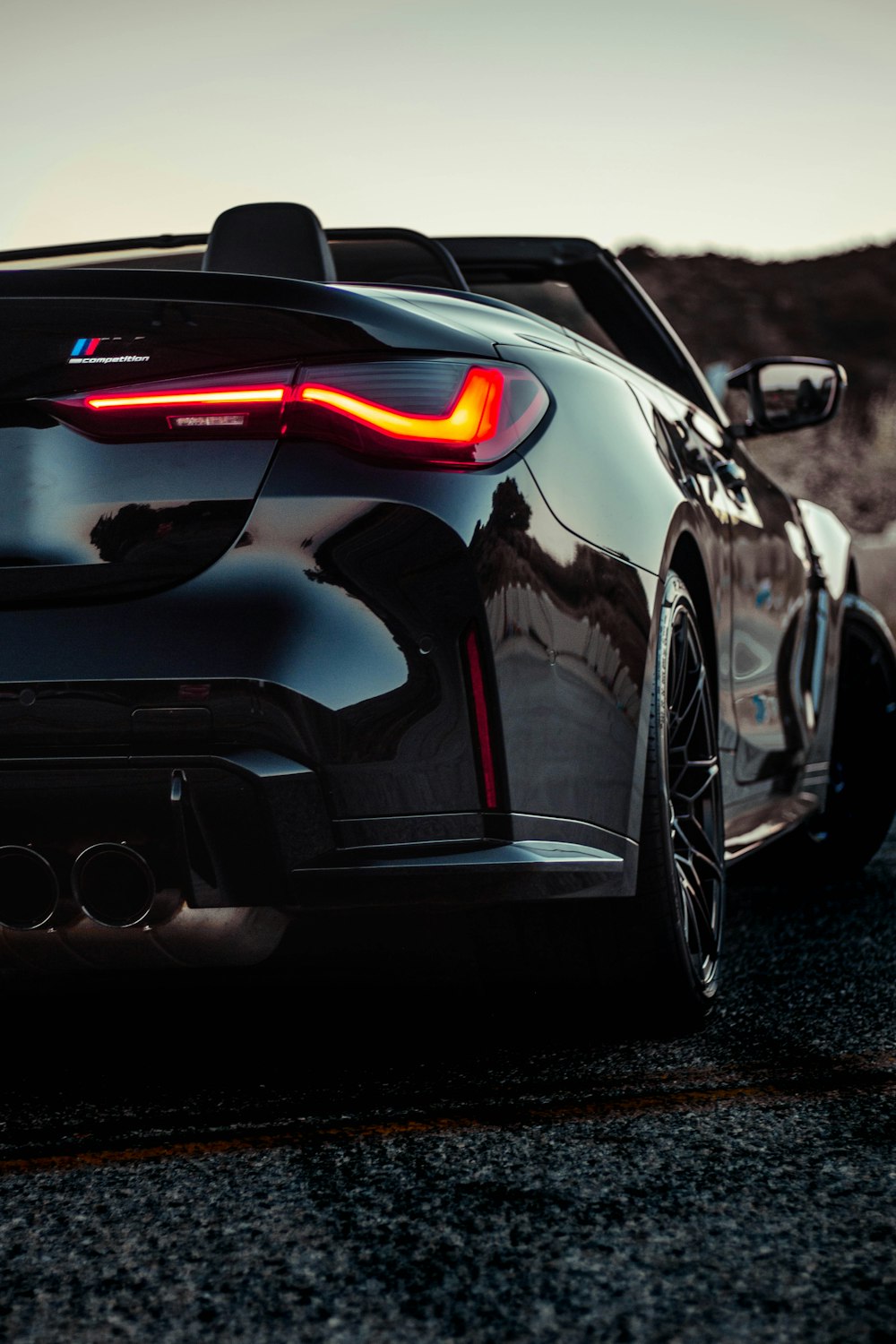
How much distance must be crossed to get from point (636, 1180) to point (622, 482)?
1.18 meters

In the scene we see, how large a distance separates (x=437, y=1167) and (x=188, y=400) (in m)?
1.11

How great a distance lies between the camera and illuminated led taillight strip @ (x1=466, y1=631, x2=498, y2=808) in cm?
239

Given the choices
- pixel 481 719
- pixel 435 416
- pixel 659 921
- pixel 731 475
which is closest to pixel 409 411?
pixel 435 416

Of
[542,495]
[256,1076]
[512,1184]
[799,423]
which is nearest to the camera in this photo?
[512,1184]

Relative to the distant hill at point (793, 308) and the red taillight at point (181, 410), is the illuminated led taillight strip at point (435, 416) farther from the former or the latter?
the distant hill at point (793, 308)

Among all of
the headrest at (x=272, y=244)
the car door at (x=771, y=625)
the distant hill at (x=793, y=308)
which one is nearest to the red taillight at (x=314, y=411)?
the headrest at (x=272, y=244)

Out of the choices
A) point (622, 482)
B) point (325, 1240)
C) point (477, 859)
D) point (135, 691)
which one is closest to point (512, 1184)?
point (325, 1240)

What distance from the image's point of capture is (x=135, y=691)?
7.61 ft

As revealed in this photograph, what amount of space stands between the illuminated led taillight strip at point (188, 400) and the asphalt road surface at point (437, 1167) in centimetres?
84

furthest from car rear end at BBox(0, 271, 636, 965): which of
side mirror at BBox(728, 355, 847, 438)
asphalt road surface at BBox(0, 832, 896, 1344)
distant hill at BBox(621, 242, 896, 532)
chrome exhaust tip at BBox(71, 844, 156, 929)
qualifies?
distant hill at BBox(621, 242, 896, 532)

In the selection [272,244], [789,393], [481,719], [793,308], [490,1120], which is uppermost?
[793,308]

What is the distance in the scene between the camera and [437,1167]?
2256 millimetres

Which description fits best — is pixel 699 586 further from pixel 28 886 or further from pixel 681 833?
pixel 28 886

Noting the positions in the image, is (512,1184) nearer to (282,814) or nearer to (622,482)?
(282,814)
